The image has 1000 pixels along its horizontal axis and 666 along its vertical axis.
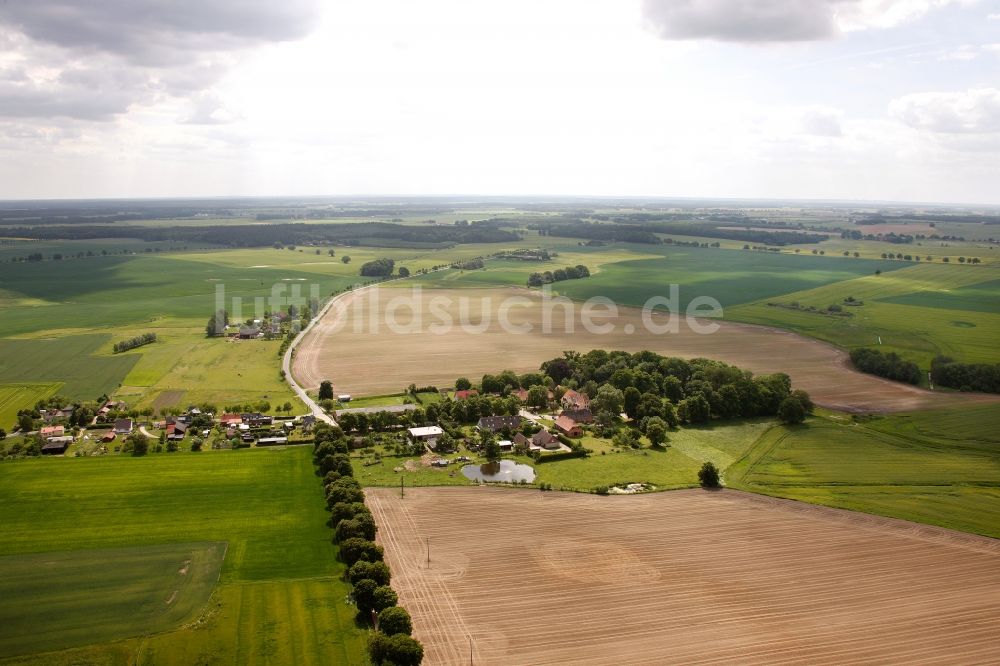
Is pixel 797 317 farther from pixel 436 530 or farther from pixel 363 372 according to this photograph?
pixel 436 530

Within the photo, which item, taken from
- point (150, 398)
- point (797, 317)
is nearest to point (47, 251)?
point (150, 398)

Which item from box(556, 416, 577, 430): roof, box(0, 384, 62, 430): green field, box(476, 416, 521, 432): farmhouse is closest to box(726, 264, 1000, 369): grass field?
box(556, 416, 577, 430): roof

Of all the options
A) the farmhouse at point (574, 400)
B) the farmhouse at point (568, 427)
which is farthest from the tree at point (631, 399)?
the farmhouse at point (568, 427)

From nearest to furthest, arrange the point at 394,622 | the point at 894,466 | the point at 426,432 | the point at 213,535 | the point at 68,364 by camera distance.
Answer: the point at 394,622 → the point at 213,535 → the point at 894,466 → the point at 426,432 → the point at 68,364

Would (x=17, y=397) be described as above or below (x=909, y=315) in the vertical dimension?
below

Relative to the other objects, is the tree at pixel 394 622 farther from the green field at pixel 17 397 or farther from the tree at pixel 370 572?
the green field at pixel 17 397

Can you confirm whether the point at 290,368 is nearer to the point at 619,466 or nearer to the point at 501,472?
the point at 501,472

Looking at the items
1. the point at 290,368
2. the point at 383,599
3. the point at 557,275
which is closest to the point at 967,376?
the point at 383,599

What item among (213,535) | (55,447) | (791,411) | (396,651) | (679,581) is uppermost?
(791,411)
